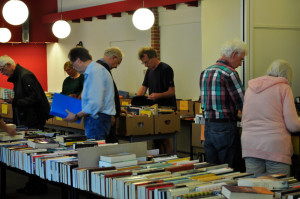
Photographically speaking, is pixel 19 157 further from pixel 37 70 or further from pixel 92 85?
pixel 37 70

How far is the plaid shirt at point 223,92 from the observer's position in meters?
4.14

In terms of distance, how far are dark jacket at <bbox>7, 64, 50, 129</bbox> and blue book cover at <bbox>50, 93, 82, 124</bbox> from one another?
1.00 m

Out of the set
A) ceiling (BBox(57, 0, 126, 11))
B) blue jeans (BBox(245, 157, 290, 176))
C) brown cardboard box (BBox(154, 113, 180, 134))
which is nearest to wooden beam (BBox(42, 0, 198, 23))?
ceiling (BBox(57, 0, 126, 11))

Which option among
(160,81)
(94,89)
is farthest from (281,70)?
(160,81)

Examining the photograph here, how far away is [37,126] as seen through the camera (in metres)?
5.95

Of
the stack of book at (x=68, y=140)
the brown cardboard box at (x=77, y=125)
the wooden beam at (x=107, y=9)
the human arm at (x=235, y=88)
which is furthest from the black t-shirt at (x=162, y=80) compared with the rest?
the stack of book at (x=68, y=140)

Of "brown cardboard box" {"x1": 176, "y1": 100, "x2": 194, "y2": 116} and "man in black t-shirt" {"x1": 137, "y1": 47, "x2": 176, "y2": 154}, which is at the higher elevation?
"man in black t-shirt" {"x1": 137, "y1": 47, "x2": 176, "y2": 154}

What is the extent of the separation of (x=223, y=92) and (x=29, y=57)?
9928mm

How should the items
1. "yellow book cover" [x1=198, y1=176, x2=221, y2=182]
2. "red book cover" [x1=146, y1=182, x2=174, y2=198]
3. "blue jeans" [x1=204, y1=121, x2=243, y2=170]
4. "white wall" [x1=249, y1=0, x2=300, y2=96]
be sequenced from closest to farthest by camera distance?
"red book cover" [x1=146, y1=182, x2=174, y2=198] → "yellow book cover" [x1=198, y1=176, x2=221, y2=182] → "blue jeans" [x1=204, y1=121, x2=243, y2=170] → "white wall" [x1=249, y1=0, x2=300, y2=96]

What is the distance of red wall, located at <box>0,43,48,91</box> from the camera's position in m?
12.7

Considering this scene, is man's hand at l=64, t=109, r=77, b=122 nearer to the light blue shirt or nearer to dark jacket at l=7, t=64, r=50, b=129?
the light blue shirt

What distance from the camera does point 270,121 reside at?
150 inches

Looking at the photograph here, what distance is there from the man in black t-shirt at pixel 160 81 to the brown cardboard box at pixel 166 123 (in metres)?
0.36

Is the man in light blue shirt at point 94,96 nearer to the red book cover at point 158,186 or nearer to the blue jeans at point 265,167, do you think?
the blue jeans at point 265,167
